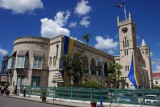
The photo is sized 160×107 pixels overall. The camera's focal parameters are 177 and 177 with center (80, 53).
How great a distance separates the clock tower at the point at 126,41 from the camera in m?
54.4

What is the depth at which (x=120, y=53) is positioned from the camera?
57.0 metres

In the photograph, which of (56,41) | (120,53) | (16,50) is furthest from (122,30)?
(16,50)

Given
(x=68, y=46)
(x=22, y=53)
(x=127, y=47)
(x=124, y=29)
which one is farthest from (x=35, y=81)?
(x=124, y=29)

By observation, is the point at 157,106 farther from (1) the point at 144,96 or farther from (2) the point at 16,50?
(2) the point at 16,50

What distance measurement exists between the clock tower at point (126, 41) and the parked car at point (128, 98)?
37079 millimetres

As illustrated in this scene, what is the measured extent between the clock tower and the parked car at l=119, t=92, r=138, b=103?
37.1m

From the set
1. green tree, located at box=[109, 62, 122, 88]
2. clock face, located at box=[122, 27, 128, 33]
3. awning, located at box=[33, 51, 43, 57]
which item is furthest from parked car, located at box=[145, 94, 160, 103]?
clock face, located at box=[122, 27, 128, 33]

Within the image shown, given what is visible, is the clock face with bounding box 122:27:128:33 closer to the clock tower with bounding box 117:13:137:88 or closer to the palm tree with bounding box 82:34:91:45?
the clock tower with bounding box 117:13:137:88

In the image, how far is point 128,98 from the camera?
57.2 feet

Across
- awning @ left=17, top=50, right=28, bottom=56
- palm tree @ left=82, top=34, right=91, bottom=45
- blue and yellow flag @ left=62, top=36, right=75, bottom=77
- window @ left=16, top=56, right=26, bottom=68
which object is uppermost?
palm tree @ left=82, top=34, right=91, bottom=45

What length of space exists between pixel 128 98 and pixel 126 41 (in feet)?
135

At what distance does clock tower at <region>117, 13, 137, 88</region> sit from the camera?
54375 mm

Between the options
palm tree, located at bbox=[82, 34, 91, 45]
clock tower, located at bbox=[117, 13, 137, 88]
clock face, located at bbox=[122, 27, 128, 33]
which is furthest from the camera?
palm tree, located at bbox=[82, 34, 91, 45]

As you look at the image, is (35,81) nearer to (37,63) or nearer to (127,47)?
(37,63)
